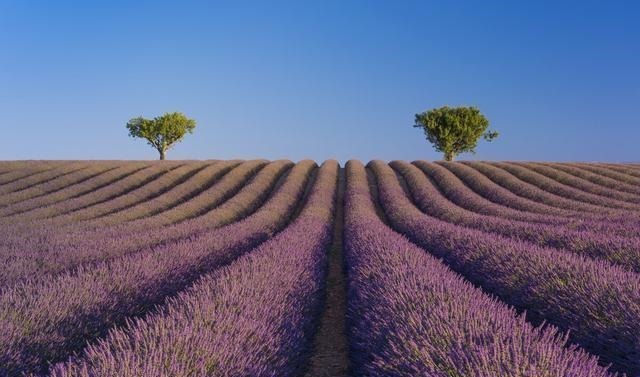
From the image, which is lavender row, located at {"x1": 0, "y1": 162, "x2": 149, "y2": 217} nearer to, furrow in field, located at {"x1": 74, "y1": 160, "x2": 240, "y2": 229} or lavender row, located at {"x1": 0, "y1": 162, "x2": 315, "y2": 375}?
furrow in field, located at {"x1": 74, "y1": 160, "x2": 240, "y2": 229}

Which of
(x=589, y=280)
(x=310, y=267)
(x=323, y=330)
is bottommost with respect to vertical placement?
(x=323, y=330)

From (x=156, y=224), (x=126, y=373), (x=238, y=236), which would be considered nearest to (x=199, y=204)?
(x=156, y=224)

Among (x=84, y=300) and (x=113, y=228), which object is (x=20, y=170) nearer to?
(x=113, y=228)

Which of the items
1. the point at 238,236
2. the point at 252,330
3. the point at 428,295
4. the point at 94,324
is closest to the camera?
the point at 252,330

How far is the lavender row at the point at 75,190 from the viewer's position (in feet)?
58.3

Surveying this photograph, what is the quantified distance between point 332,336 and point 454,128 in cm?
4603

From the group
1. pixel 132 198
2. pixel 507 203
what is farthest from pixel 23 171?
pixel 507 203

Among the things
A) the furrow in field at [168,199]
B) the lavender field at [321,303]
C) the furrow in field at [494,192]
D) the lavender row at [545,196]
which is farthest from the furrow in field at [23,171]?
the lavender row at [545,196]

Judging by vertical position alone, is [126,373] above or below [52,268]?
above

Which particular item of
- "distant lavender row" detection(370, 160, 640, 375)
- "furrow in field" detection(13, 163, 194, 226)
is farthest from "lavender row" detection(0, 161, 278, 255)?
"distant lavender row" detection(370, 160, 640, 375)

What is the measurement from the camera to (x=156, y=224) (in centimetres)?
1223

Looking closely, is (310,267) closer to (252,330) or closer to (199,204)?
(252,330)

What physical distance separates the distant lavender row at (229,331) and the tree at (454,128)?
4476 centimetres

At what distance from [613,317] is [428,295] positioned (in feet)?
4.89
